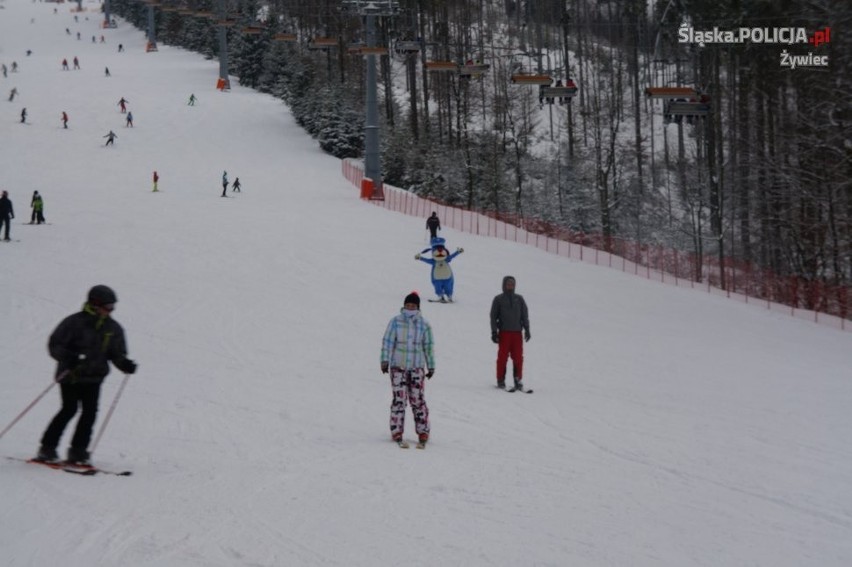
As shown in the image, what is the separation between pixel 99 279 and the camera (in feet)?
75.0

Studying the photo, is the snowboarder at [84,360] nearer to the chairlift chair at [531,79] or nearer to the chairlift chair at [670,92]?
the chairlift chair at [670,92]

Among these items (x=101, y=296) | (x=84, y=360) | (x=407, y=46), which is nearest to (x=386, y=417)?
(x=84, y=360)

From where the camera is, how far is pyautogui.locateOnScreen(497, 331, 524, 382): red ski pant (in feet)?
43.0

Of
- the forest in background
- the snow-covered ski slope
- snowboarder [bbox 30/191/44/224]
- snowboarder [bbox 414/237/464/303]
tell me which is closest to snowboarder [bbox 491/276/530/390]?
the snow-covered ski slope

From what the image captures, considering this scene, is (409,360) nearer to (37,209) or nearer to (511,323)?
(511,323)

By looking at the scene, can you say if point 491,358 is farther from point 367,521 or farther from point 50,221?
point 50,221

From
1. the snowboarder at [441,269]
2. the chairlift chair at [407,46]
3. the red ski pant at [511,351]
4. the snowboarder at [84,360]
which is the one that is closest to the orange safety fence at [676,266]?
the chairlift chair at [407,46]

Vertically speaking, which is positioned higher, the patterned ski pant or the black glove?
the black glove

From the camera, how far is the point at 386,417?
36.6 ft

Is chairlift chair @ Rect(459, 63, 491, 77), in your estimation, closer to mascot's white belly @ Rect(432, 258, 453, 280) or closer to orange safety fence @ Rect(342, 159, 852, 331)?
orange safety fence @ Rect(342, 159, 852, 331)

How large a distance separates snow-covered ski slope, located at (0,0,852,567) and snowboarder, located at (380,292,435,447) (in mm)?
302

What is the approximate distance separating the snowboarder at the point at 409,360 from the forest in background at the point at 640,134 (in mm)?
16268

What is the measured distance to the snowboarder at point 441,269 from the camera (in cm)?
2084

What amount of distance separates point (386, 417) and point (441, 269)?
398 inches
